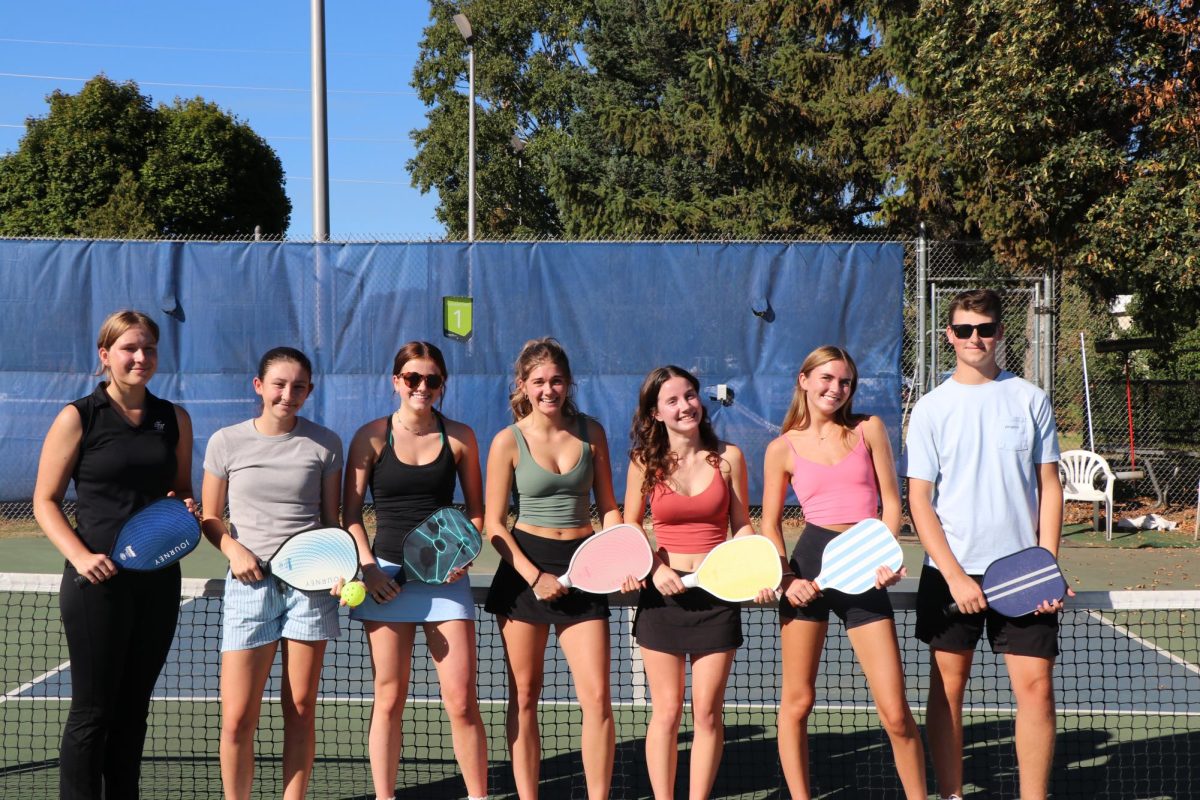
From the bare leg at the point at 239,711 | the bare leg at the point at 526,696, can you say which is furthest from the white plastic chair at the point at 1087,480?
the bare leg at the point at 239,711

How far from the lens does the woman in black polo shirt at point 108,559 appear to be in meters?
3.22

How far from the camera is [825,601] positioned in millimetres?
3469

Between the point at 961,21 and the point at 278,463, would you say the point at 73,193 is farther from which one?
the point at 278,463

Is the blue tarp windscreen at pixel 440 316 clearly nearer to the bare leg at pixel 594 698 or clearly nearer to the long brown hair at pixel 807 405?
the long brown hair at pixel 807 405

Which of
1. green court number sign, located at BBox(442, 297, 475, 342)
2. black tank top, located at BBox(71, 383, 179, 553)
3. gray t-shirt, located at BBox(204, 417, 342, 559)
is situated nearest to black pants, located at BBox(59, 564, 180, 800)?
black tank top, located at BBox(71, 383, 179, 553)

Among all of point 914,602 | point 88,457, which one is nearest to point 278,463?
point 88,457

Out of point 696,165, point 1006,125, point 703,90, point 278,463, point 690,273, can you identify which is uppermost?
point 696,165

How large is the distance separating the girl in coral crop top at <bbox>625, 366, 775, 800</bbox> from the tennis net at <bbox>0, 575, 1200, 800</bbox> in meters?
0.25

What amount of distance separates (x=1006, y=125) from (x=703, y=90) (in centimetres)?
590

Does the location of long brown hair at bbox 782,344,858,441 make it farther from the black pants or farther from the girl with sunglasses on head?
the black pants

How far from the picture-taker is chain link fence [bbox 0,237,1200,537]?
9359mm

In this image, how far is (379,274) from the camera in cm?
932

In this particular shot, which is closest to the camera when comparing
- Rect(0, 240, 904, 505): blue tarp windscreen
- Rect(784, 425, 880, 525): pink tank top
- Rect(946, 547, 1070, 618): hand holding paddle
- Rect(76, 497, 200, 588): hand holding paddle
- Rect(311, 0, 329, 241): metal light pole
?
Rect(76, 497, 200, 588): hand holding paddle

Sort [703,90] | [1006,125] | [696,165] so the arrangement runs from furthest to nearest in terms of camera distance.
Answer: [696,165] → [703,90] → [1006,125]
